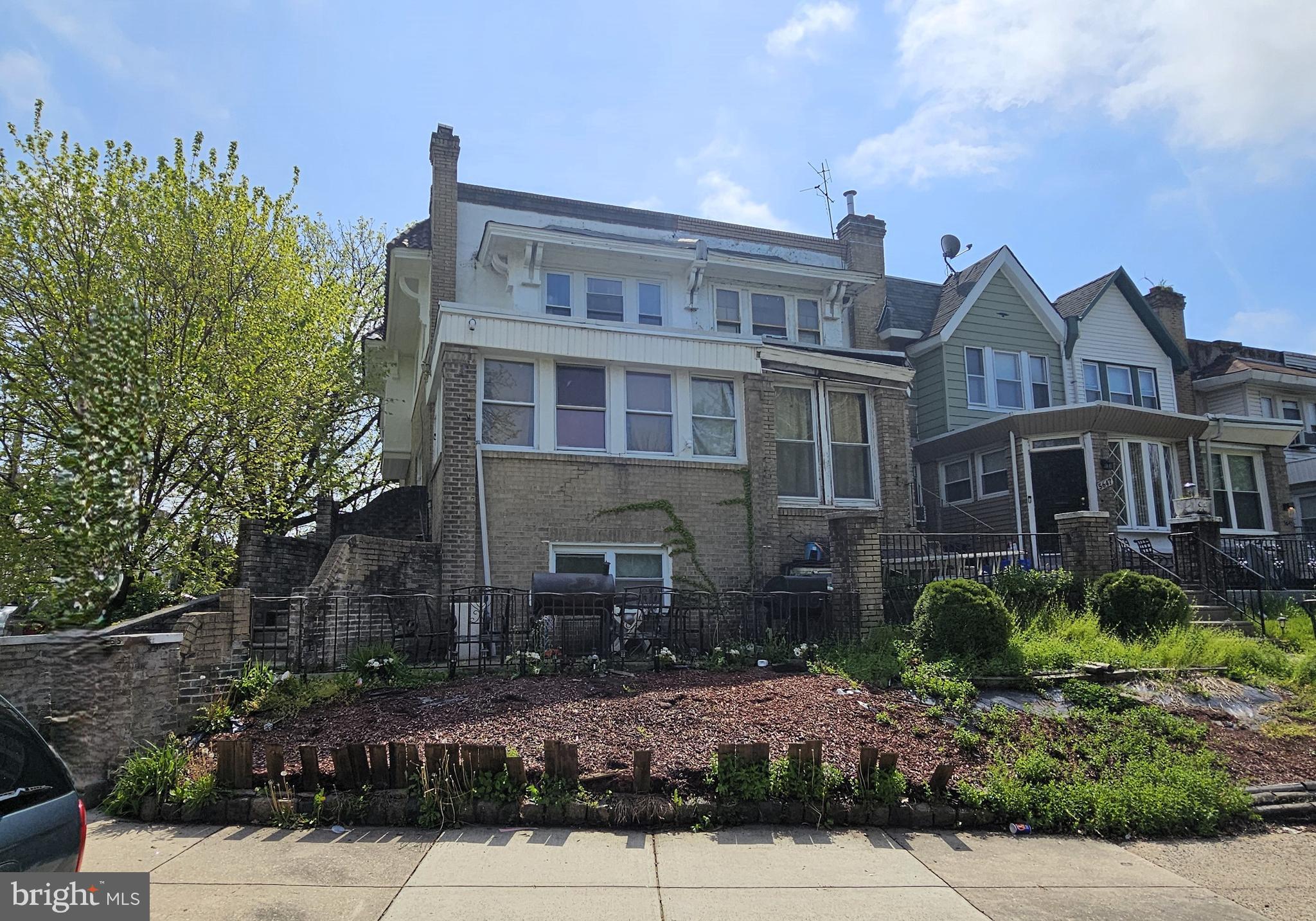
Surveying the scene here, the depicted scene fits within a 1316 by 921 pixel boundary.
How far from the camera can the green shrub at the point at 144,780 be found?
627 centimetres

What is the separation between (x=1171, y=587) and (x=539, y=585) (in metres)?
8.36

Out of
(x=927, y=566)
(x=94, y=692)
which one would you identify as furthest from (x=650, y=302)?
(x=94, y=692)

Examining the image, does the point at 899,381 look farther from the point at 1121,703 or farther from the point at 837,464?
the point at 1121,703

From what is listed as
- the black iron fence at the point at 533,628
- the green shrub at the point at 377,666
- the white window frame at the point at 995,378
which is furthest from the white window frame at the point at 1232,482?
the green shrub at the point at 377,666

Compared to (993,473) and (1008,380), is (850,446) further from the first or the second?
(1008,380)

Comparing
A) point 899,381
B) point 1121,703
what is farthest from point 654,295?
point 1121,703

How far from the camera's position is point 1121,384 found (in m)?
23.0

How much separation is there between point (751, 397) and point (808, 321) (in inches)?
208

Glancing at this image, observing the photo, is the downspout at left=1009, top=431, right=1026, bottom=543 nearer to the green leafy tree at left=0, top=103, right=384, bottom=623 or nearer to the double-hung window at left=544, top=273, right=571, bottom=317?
the double-hung window at left=544, top=273, right=571, bottom=317

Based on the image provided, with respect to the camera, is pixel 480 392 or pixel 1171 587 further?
pixel 480 392

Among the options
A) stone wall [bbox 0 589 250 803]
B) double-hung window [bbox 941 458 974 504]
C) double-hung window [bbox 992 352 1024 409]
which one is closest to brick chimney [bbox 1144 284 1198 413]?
double-hung window [bbox 992 352 1024 409]

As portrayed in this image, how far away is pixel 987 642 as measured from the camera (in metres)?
9.30

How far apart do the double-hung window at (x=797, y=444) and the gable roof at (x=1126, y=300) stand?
10.9 metres

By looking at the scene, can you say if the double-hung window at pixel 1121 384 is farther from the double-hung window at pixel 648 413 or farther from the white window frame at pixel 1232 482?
the double-hung window at pixel 648 413
